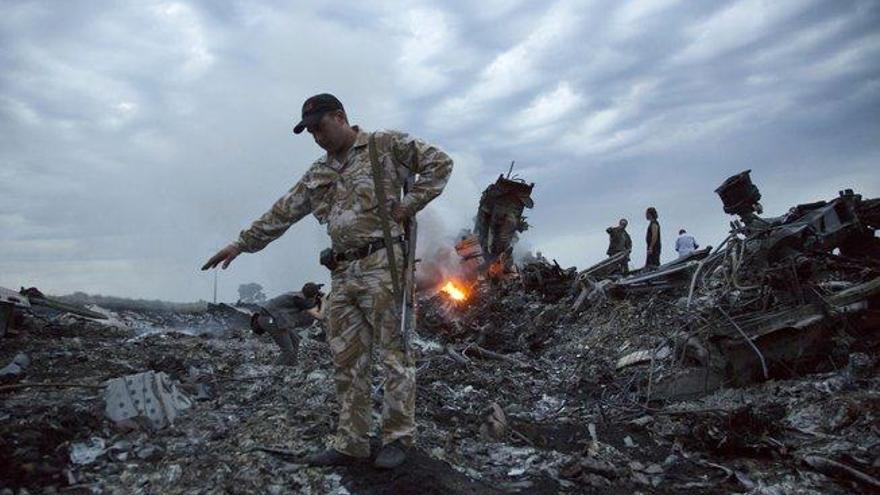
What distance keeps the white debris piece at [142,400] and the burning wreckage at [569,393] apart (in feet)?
0.05

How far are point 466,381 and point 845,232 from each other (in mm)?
5188

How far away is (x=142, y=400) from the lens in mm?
4152

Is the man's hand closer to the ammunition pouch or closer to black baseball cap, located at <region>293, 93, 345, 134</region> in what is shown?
the ammunition pouch

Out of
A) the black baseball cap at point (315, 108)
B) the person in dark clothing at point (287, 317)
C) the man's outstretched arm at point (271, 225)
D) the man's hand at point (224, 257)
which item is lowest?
the person in dark clothing at point (287, 317)

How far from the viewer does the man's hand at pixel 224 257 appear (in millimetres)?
3736

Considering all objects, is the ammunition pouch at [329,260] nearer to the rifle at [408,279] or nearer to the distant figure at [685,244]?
the rifle at [408,279]

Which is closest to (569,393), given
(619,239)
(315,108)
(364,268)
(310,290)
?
(310,290)

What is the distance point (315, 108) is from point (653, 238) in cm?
1126

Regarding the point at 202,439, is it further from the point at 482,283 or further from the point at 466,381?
the point at 482,283

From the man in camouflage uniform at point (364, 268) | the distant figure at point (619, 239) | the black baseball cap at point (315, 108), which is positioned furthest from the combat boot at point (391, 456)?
the distant figure at point (619, 239)

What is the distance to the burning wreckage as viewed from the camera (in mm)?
3445

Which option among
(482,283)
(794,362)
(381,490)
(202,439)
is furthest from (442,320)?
(381,490)

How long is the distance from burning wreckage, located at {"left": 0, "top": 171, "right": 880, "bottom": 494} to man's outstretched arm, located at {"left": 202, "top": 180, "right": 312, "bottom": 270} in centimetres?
135

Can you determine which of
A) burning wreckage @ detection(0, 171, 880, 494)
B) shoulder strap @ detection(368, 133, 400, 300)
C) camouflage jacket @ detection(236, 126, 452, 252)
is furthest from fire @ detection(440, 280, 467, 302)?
shoulder strap @ detection(368, 133, 400, 300)
